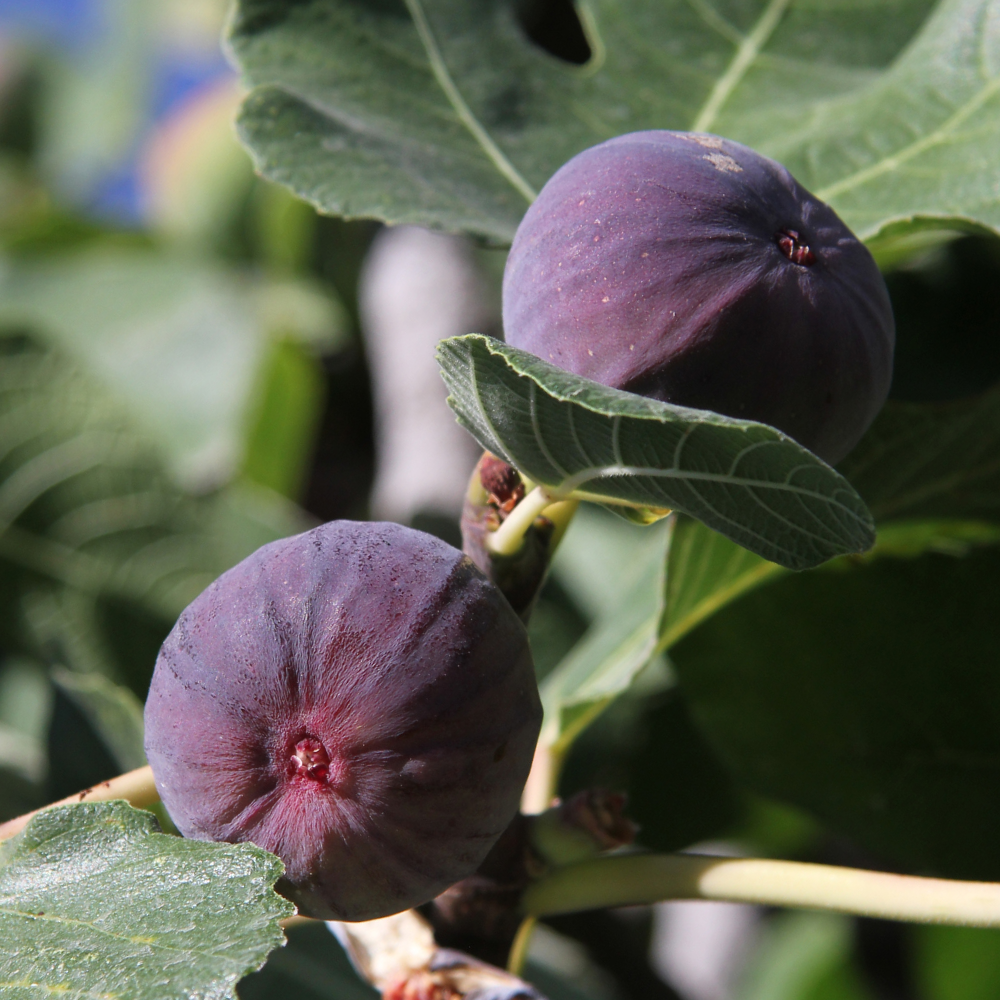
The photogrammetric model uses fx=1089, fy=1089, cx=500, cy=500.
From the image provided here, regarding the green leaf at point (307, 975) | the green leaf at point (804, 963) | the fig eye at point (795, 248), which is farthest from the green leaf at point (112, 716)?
the green leaf at point (804, 963)

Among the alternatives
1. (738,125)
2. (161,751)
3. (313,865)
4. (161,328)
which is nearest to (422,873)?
(313,865)

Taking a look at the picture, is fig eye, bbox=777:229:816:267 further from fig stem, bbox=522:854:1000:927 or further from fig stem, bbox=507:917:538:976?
fig stem, bbox=507:917:538:976

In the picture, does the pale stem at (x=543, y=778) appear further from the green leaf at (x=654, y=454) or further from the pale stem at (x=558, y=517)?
the green leaf at (x=654, y=454)

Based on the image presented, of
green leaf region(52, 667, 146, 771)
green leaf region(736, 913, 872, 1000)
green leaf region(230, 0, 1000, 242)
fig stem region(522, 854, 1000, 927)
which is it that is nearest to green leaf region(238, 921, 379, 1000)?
green leaf region(52, 667, 146, 771)

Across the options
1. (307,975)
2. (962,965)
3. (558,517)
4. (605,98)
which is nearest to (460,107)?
(605,98)

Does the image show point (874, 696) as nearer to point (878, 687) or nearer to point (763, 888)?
point (878, 687)

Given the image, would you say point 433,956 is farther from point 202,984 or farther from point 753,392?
point 753,392
